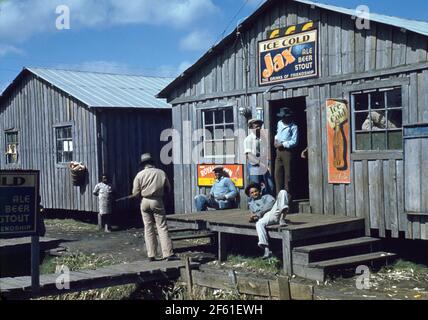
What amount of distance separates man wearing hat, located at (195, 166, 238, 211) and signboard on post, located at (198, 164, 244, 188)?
172 mm

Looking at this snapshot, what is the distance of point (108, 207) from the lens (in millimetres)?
17875

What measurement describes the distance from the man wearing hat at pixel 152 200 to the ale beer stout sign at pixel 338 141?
10.8ft

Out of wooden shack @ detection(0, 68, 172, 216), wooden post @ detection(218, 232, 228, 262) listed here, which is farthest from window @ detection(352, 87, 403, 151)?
wooden shack @ detection(0, 68, 172, 216)

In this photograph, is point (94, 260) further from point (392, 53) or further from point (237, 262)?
point (392, 53)

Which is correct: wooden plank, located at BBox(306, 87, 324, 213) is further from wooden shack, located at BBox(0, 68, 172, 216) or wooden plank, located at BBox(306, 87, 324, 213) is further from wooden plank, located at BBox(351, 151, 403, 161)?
wooden shack, located at BBox(0, 68, 172, 216)

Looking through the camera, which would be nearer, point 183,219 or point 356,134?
point 356,134

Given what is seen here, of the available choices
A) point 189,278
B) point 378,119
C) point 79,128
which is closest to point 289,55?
point 378,119

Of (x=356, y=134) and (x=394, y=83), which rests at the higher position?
(x=394, y=83)

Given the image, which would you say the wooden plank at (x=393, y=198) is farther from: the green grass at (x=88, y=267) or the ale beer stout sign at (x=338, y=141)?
the green grass at (x=88, y=267)

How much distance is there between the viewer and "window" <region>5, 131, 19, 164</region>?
22.2 meters

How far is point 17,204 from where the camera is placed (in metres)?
8.59
